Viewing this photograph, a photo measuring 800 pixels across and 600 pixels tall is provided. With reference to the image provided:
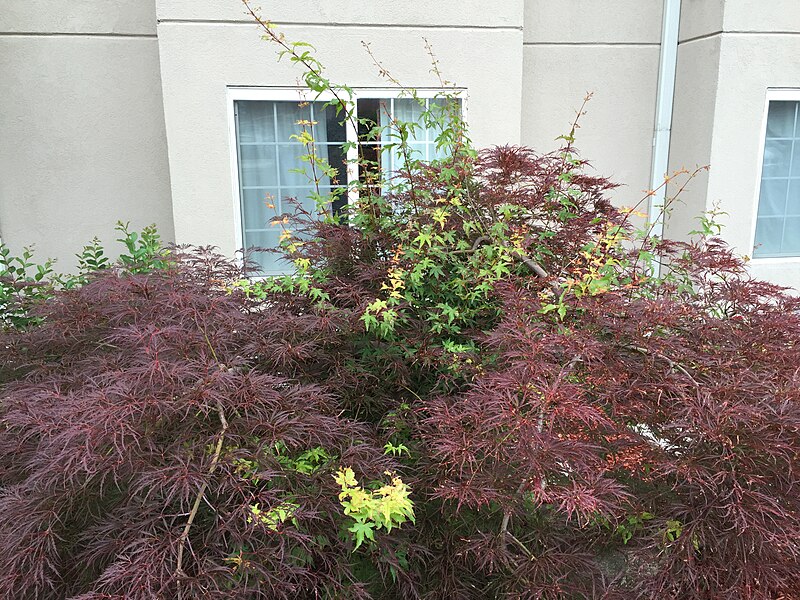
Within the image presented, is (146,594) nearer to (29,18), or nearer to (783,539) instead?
(783,539)

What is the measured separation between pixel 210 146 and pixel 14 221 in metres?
2.00

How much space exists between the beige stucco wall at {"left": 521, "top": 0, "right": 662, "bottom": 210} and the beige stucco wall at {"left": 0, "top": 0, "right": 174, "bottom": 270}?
3.46m

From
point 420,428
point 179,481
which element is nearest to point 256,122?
point 420,428

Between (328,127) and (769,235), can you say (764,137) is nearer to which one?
(769,235)

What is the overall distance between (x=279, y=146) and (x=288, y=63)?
67cm

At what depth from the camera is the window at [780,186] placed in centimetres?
519

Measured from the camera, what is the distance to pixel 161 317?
2.06m

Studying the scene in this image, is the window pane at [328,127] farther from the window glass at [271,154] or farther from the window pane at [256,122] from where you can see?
the window pane at [256,122]

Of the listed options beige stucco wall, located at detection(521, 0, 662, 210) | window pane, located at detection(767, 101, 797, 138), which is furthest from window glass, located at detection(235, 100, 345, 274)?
window pane, located at detection(767, 101, 797, 138)

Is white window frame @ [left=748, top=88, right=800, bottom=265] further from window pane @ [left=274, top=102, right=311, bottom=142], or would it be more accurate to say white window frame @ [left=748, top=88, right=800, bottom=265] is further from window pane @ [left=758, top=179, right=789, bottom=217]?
window pane @ [left=274, top=102, right=311, bottom=142]

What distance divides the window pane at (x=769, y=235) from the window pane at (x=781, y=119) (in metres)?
0.82

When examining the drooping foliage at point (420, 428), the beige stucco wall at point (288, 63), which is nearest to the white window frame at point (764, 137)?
the beige stucco wall at point (288, 63)

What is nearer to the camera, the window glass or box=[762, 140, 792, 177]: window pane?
the window glass

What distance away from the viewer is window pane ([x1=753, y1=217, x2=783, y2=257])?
537 centimetres
